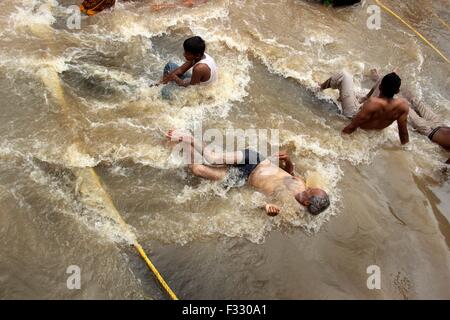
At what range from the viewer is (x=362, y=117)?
203 inches

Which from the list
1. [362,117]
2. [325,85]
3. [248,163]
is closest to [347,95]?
[325,85]

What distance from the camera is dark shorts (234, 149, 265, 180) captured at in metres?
4.66

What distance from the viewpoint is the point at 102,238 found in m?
3.96

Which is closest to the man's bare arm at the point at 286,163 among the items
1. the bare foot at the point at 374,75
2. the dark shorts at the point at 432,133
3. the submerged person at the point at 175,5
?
the dark shorts at the point at 432,133

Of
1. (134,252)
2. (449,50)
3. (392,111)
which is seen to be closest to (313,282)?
(134,252)

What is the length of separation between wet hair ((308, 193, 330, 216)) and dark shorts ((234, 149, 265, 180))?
0.84 metres

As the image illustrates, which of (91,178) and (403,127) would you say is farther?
(403,127)

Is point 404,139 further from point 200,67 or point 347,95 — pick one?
point 200,67

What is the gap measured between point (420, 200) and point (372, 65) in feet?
9.98

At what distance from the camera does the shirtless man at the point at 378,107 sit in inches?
194

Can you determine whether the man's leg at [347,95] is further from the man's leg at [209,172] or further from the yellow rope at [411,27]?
the yellow rope at [411,27]

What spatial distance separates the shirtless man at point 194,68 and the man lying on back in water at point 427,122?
8.00 ft

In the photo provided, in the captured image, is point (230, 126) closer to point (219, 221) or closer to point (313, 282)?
point (219, 221)

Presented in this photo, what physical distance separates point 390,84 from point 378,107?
0.33m
